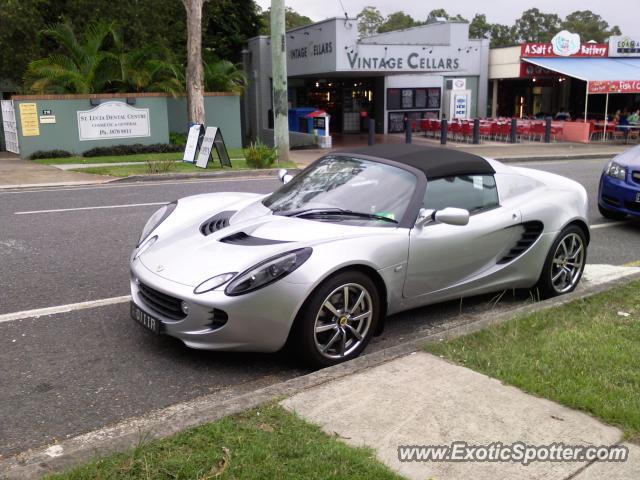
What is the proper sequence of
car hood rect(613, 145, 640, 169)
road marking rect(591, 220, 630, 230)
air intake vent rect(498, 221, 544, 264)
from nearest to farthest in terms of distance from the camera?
1. air intake vent rect(498, 221, 544, 264)
2. car hood rect(613, 145, 640, 169)
3. road marking rect(591, 220, 630, 230)

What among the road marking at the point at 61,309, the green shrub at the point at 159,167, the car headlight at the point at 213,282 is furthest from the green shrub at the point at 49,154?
the car headlight at the point at 213,282

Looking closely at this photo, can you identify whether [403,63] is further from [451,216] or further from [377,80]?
[451,216]

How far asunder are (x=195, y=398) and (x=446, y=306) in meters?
2.57

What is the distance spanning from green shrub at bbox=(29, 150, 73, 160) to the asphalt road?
1135 centimetres

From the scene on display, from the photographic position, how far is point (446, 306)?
573cm

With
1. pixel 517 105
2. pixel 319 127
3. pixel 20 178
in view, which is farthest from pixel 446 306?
pixel 517 105

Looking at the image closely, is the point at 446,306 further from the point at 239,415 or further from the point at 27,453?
the point at 27,453

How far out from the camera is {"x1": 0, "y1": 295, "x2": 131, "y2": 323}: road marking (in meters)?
5.16

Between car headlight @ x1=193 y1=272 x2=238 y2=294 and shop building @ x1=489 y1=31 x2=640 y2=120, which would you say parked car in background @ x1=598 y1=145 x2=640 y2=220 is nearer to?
car headlight @ x1=193 y1=272 x2=238 y2=294

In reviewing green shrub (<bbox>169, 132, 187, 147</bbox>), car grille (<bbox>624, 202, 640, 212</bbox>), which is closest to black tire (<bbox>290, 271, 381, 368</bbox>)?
car grille (<bbox>624, 202, 640, 212</bbox>)

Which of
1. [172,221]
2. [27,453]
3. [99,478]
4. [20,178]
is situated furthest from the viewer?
[20,178]

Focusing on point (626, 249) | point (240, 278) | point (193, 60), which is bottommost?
point (626, 249)

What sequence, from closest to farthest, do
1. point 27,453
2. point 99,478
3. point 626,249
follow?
point 99,478, point 27,453, point 626,249

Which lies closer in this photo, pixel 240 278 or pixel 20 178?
pixel 240 278
